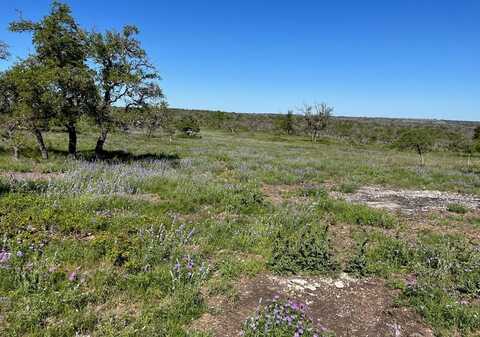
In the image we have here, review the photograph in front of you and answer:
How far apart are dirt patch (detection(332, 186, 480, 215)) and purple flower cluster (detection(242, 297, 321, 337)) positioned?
26.0ft

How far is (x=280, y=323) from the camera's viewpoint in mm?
4164

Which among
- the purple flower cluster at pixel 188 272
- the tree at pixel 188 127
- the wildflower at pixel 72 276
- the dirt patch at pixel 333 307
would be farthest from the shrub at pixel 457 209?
the tree at pixel 188 127

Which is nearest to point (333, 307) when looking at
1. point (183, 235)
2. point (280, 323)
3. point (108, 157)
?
point (280, 323)

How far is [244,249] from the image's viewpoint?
21.7ft

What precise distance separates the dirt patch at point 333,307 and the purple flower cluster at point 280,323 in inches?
6.0

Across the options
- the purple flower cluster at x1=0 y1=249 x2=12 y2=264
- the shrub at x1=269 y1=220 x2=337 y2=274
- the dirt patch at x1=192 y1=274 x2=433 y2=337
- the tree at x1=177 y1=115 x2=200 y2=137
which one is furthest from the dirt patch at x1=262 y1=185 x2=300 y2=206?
the tree at x1=177 y1=115 x2=200 y2=137

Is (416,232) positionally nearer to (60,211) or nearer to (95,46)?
(60,211)

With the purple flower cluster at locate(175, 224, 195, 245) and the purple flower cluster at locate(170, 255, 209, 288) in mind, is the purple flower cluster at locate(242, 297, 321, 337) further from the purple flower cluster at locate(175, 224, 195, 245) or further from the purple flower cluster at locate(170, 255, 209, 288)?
the purple flower cluster at locate(175, 224, 195, 245)

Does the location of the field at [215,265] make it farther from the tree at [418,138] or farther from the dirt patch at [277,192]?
the tree at [418,138]

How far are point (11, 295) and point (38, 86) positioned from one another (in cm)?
1158

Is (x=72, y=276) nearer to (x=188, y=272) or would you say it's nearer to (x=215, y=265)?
(x=188, y=272)

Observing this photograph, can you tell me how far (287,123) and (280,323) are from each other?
8313cm

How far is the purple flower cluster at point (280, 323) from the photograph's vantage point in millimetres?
3965

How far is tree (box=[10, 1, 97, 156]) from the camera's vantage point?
43.8 feet
